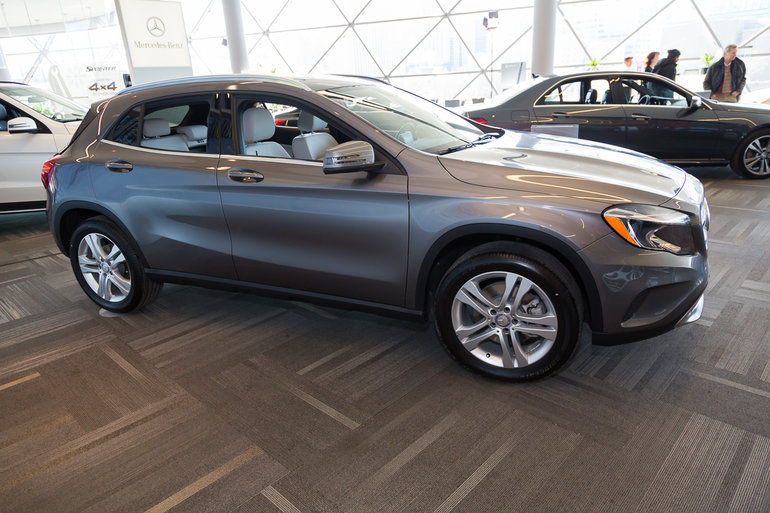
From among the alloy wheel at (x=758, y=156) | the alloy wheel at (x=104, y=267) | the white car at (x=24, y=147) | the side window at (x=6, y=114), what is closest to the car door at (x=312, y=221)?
the alloy wheel at (x=104, y=267)

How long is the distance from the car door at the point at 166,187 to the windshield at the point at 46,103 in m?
2.96

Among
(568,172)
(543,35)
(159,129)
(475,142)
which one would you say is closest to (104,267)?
(159,129)

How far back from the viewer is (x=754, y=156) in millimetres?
5895

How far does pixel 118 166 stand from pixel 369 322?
5.22ft

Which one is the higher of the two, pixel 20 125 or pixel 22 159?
pixel 20 125

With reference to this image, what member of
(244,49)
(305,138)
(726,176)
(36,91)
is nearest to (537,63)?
(726,176)

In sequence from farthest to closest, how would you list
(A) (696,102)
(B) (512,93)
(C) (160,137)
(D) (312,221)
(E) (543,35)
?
(E) (543,35) < (B) (512,93) < (A) (696,102) < (C) (160,137) < (D) (312,221)

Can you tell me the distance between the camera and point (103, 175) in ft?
9.70

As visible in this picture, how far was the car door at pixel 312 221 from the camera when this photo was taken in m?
2.32

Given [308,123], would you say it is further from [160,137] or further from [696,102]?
[696,102]

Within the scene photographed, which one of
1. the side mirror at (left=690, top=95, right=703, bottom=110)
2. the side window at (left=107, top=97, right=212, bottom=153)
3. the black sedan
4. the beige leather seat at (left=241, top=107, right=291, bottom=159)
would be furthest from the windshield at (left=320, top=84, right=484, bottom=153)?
the side mirror at (left=690, top=95, right=703, bottom=110)

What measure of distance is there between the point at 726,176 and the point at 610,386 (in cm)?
518

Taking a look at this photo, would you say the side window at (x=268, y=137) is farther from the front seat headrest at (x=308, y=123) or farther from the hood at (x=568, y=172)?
the hood at (x=568, y=172)

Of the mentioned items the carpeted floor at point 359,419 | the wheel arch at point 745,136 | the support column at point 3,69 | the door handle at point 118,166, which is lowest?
the carpeted floor at point 359,419
